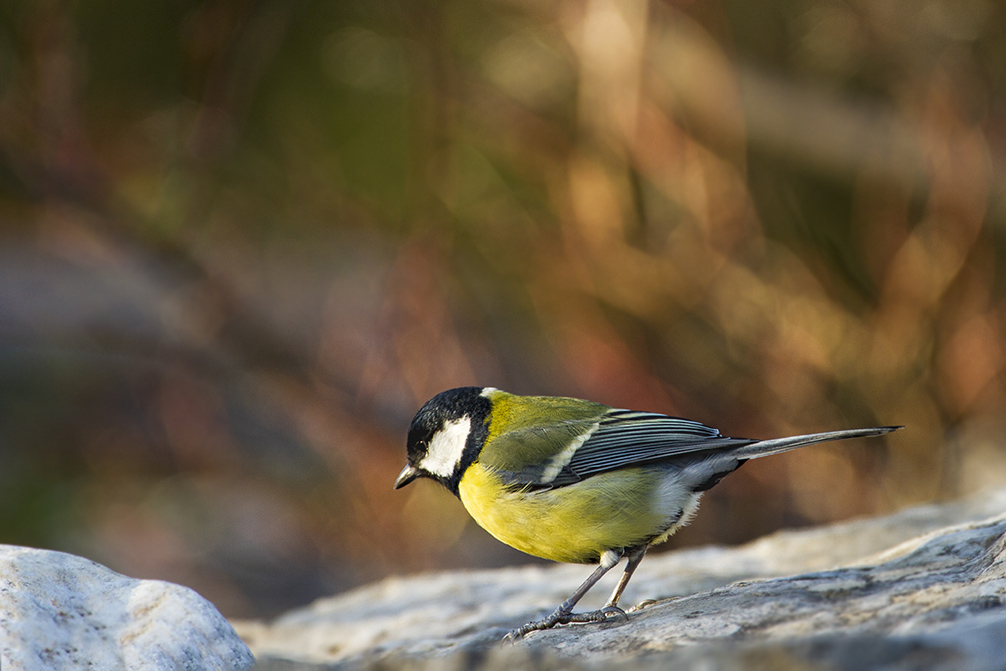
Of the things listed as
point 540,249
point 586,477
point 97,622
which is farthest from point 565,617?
point 540,249

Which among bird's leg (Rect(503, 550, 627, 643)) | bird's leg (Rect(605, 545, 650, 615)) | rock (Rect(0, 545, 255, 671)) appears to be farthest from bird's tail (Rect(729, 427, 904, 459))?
rock (Rect(0, 545, 255, 671))

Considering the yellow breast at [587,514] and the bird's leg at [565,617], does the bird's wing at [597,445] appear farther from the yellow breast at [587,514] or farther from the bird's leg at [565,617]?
the bird's leg at [565,617]

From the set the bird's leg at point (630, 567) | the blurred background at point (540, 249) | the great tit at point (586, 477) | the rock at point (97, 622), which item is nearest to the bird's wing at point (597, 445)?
the great tit at point (586, 477)

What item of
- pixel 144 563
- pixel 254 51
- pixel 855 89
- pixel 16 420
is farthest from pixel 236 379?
pixel 855 89

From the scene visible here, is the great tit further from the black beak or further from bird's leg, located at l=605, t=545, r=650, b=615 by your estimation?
the black beak

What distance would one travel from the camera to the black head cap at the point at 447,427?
2.42m

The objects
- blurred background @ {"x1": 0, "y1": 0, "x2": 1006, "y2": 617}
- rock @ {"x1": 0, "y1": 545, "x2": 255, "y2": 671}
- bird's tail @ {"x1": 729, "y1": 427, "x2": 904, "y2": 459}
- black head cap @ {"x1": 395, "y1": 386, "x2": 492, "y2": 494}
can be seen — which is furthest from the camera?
blurred background @ {"x1": 0, "y1": 0, "x2": 1006, "y2": 617}

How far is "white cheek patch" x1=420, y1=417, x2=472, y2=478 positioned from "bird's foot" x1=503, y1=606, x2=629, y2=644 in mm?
523

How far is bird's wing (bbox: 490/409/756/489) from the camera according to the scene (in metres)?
2.21

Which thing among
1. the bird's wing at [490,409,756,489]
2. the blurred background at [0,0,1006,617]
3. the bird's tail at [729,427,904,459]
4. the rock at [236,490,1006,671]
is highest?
the blurred background at [0,0,1006,617]

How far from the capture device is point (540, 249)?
5.19 m

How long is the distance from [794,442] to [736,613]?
0.50m

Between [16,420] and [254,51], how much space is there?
379 cm

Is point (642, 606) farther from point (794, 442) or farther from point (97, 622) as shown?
point (97, 622)
